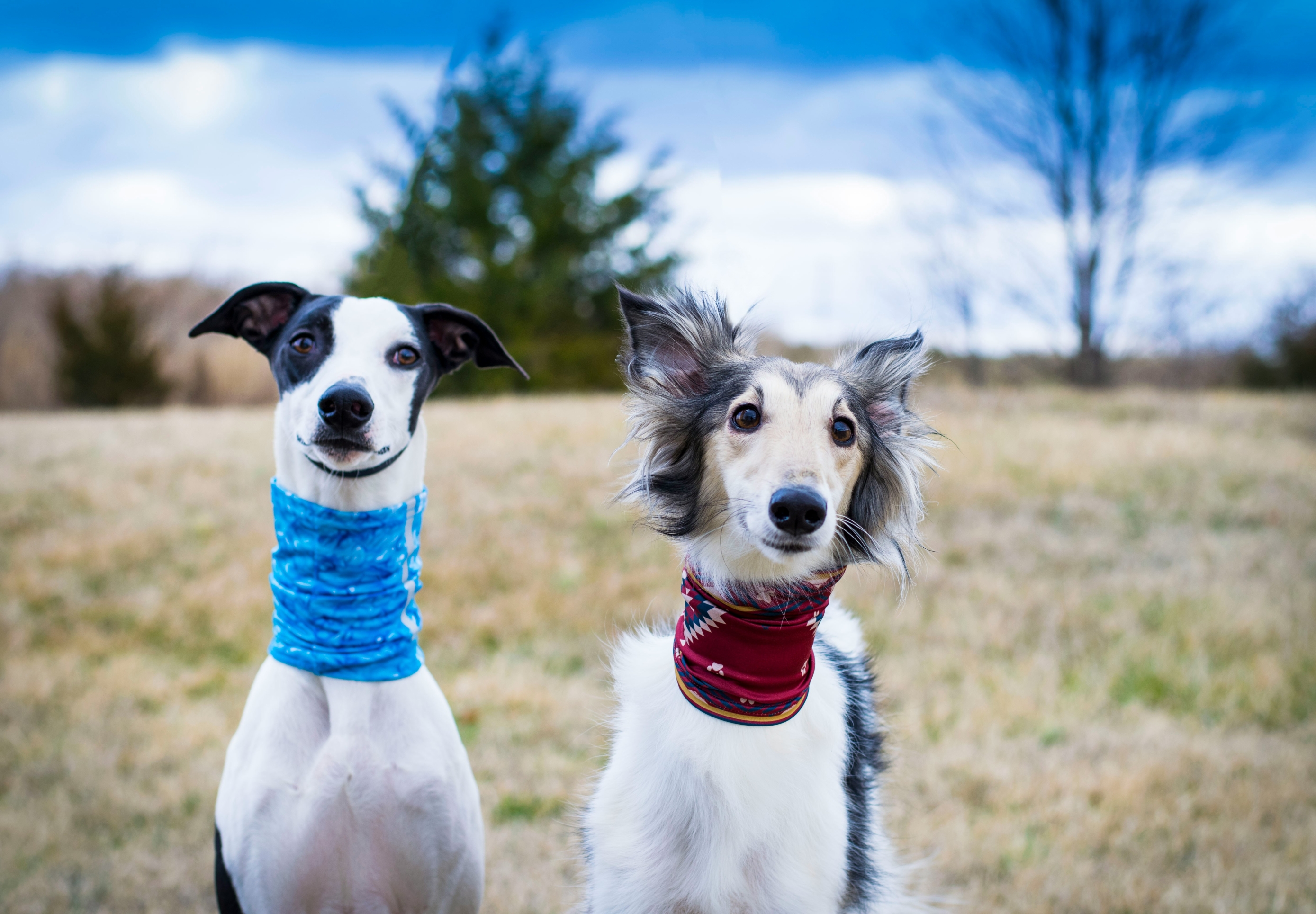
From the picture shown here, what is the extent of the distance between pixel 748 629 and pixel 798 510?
16.6 inches

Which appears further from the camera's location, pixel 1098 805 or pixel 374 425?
pixel 1098 805

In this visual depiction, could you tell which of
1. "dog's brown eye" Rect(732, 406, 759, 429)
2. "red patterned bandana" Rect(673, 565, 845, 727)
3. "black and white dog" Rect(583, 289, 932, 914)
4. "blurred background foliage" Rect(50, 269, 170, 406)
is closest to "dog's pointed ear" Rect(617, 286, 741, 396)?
"black and white dog" Rect(583, 289, 932, 914)

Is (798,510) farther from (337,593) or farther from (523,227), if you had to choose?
(523,227)

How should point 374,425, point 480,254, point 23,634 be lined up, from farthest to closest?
1. point 480,254
2. point 23,634
3. point 374,425

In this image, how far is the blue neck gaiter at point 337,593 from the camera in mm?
2342

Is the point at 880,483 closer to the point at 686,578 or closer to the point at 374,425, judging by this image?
the point at 686,578

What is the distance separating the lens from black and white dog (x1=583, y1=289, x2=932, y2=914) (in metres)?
2.16

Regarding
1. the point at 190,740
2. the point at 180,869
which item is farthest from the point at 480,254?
the point at 180,869

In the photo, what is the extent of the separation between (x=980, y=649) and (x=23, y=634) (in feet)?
20.8

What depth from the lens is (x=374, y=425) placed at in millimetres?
2242

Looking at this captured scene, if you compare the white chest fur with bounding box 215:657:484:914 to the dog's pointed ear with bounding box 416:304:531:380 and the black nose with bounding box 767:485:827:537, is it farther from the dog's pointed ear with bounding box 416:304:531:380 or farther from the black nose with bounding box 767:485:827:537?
the black nose with bounding box 767:485:827:537

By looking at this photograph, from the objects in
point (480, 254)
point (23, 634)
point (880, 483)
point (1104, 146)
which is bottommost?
point (23, 634)

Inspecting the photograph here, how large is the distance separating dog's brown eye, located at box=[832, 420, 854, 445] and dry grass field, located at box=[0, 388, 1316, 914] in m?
0.89

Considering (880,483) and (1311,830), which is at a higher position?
→ (880,483)
